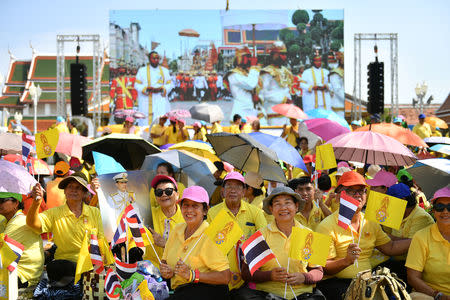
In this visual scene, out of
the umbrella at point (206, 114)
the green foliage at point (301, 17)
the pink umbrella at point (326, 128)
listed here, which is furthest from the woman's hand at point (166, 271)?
the green foliage at point (301, 17)

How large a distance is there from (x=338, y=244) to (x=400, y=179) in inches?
95.8

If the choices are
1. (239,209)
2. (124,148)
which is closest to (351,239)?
(239,209)

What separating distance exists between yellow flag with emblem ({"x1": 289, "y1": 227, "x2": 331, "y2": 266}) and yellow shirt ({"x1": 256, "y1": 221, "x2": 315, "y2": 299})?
0.99 ft

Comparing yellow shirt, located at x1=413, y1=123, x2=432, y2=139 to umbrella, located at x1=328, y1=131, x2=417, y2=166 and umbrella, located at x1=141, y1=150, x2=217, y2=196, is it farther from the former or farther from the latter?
umbrella, located at x1=141, y1=150, x2=217, y2=196

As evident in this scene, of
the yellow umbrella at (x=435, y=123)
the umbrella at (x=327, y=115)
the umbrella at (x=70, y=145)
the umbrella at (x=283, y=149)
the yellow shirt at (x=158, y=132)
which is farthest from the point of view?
the yellow umbrella at (x=435, y=123)

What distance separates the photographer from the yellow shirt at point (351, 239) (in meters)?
5.06

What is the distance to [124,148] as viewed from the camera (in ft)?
25.9

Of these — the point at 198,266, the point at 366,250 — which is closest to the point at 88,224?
the point at 198,266

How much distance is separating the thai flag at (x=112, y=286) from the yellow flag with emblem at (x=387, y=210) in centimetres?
207

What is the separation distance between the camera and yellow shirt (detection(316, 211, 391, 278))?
16.6ft

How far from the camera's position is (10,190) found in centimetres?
529

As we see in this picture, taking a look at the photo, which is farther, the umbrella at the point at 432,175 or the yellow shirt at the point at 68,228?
the umbrella at the point at 432,175

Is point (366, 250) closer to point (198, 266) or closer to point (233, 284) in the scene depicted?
point (233, 284)

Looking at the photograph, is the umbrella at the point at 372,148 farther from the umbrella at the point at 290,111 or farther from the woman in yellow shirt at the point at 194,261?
the umbrella at the point at 290,111
